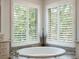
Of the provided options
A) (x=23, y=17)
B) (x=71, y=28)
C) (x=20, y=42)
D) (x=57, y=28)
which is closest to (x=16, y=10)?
(x=23, y=17)

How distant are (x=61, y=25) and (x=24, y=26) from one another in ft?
3.27

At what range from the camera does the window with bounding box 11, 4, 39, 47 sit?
3.71 metres

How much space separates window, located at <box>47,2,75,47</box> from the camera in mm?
3695

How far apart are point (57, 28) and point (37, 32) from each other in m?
0.63

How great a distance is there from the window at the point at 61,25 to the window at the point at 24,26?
415 millimetres

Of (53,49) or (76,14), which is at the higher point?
(76,14)

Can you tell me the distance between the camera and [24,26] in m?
3.94

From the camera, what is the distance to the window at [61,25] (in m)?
3.70

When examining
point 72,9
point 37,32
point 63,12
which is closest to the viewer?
point 72,9

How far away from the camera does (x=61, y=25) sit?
12.8 feet

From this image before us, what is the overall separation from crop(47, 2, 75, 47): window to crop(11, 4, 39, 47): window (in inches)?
16.3

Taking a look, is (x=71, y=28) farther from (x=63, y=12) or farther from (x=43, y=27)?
(x=43, y=27)

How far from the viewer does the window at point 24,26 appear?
3715 mm

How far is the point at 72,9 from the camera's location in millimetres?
3660
